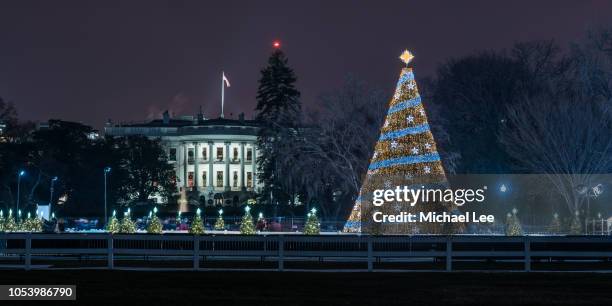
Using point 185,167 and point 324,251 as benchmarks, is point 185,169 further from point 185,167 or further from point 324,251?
point 324,251

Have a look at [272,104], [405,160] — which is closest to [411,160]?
[405,160]

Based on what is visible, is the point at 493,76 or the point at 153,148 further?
the point at 153,148

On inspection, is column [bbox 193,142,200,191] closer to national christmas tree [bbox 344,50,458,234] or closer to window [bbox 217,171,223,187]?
window [bbox 217,171,223,187]

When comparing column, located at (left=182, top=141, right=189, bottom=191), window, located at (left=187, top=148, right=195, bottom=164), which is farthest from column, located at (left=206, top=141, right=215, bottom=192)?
window, located at (left=187, top=148, right=195, bottom=164)

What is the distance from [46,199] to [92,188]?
6.67m

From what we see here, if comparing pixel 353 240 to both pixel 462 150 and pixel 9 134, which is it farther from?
pixel 9 134

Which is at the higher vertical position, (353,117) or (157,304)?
(353,117)

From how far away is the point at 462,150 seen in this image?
100062 millimetres

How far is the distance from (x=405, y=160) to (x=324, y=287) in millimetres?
29702

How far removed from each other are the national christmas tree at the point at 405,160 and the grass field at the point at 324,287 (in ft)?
75.7

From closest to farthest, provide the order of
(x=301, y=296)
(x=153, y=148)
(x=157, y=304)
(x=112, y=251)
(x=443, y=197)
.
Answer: (x=157, y=304) < (x=301, y=296) < (x=112, y=251) < (x=443, y=197) < (x=153, y=148)

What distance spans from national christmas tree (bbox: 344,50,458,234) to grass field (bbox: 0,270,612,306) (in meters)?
23.1

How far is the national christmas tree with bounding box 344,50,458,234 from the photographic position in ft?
199

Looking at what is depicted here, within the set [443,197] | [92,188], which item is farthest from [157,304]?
[92,188]
